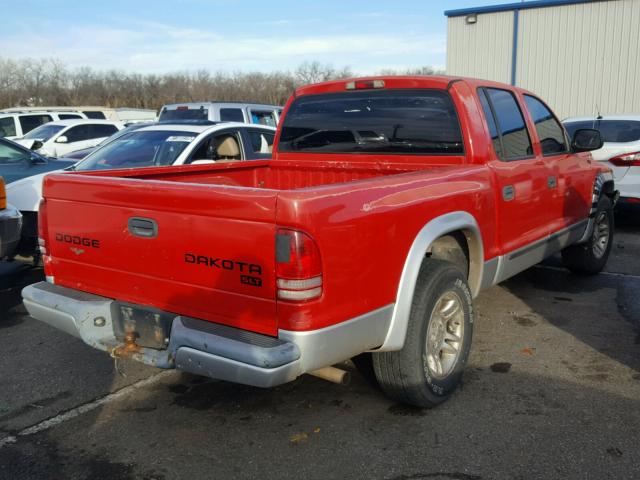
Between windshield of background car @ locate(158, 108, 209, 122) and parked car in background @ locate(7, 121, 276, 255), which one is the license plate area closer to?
parked car in background @ locate(7, 121, 276, 255)

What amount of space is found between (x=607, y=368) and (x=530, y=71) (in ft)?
53.7

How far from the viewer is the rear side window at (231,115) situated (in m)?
12.8

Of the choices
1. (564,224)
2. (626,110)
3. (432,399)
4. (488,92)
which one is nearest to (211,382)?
(432,399)

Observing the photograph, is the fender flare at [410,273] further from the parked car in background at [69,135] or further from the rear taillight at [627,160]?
the parked car in background at [69,135]

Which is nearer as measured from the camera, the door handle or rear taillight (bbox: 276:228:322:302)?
rear taillight (bbox: 276:228:322:302)

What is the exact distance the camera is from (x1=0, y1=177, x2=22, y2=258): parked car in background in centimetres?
616

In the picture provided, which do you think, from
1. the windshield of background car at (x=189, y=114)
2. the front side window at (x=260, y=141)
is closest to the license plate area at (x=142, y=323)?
the front side window at (x=260, y=141)

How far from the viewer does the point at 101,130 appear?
1681 cm

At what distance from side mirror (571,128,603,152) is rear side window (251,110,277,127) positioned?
29.2 feet

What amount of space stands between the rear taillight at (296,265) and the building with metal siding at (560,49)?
17.6m

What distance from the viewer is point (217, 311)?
307 centimetres

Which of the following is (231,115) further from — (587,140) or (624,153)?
(587,140)

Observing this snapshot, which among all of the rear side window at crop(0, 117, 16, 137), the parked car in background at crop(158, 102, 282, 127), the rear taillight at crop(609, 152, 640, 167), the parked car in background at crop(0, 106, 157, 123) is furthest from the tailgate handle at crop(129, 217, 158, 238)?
the parked car in background at crop(0, 106, 157, 123)

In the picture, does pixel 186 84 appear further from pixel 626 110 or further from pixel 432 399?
pixel 432 399
